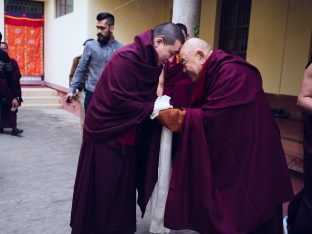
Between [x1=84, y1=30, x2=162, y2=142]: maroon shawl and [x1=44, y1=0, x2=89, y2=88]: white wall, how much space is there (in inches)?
218

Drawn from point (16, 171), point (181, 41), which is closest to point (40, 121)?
point (16, 171)

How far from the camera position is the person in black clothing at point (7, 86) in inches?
224

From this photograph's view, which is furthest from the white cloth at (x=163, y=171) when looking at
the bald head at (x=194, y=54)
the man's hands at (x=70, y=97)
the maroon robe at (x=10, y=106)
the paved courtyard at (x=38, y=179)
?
the maroon robe at (x=10, y=106)

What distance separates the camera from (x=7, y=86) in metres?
5.96

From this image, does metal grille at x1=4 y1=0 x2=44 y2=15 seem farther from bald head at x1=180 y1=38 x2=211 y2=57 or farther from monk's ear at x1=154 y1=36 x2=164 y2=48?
bald head at x1=180 y1=38 x2=211 y2=57

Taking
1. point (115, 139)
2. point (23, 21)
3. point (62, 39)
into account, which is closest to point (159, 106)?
point (115, 139)

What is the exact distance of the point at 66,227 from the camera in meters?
3.11

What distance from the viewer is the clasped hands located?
7.59 ft

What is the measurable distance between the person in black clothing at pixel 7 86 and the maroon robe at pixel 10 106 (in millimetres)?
50

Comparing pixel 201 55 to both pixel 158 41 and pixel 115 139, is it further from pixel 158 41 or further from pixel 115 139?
pixel 115 139

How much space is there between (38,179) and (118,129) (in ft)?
7.49

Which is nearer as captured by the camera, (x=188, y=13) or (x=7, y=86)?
(x=188, y=13)

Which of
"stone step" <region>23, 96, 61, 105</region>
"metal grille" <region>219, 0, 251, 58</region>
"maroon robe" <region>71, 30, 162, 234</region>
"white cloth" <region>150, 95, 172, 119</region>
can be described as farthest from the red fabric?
"white cloth" <region>150, 95, 172, 119</region>

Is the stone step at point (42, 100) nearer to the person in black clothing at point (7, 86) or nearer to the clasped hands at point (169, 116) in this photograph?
the person in black clothing at point (7, 86)
